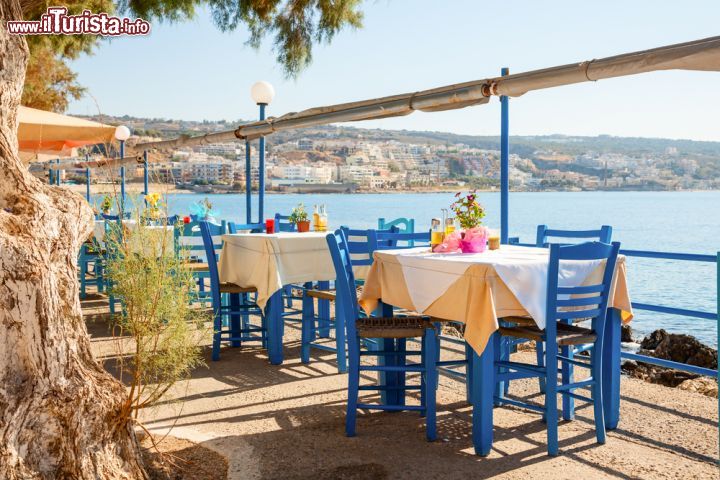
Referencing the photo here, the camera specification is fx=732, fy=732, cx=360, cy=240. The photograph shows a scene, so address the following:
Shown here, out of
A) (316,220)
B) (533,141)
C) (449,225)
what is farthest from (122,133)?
(533,141)

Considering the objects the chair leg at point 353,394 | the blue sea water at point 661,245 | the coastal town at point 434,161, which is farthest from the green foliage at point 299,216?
the coastal town at point 434,161

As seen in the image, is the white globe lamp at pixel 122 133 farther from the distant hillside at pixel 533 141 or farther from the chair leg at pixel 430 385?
the distant hillside at pixel 533 141

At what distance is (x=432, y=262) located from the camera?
363 cm

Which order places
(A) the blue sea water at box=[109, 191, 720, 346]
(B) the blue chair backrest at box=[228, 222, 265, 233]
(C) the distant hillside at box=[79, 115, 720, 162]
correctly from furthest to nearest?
(C) the distant hillside at box=[79, 115, 720, 162]
(A) the blue sea water at box=[109, 191, 720, 346]
(B) the blue chair backrest at box=[228, 222, 265, 233]

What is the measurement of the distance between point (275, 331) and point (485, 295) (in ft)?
7.65

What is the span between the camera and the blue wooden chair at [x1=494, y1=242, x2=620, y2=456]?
131 inches

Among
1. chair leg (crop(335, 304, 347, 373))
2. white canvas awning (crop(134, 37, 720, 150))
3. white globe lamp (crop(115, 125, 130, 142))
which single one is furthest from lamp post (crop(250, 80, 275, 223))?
white globe lamp (crop(115, 125, 130, 142))

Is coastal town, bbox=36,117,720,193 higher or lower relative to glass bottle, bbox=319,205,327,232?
higher

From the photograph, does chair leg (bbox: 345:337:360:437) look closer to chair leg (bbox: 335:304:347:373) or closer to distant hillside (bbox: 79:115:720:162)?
chair leg (bbox: 335:304:347:373)

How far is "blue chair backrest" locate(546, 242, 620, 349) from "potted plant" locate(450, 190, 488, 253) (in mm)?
622

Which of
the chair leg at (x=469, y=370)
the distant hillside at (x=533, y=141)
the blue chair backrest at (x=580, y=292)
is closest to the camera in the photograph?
the blue chair backrest at (x=580, y=292)

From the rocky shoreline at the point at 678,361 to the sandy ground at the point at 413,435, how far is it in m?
1.38

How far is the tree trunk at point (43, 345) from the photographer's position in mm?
2445

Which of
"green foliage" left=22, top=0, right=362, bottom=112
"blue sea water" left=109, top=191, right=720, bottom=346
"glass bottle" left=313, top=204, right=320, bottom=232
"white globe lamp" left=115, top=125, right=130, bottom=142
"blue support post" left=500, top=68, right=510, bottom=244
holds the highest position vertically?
"green foliage" left=22, top=0, right=362, bottom=112
